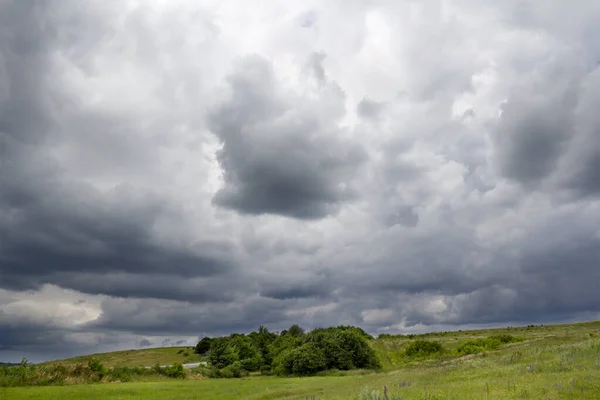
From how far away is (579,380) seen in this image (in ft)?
58.3

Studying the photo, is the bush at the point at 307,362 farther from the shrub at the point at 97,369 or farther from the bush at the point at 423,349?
the shrub at the point at 97,369

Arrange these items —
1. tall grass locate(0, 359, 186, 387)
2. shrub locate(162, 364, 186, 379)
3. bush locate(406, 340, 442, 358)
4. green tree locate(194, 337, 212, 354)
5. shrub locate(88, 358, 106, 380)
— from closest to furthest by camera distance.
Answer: tall grass locate(0, 359, 186, 387) < shrub locate(88, 358, 106, 380) < shrub locate(162, 364, 186, 379) < bush locate(406, 340, 442, 358) < green tree locate(194, 337, 212, 354)

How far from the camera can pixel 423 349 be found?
93938 millimetres

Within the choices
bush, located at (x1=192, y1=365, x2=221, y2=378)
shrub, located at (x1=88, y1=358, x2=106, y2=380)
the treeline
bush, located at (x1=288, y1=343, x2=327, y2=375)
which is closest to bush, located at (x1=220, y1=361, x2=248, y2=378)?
the treeline

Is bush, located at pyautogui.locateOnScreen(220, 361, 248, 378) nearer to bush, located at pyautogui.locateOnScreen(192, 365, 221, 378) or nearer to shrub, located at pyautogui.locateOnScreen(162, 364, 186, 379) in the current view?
bush, located at pyautogui.locateOnScreen(192, 365, 221, 378)

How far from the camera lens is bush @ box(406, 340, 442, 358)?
302ft

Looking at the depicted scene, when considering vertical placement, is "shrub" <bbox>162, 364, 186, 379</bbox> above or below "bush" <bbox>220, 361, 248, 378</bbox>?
above

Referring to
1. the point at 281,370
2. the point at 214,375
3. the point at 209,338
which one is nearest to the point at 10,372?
the point at 214,375

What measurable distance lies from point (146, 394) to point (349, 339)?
51.3m

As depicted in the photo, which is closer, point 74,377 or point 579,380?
point 579,380

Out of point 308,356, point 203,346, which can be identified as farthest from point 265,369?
point 203,346

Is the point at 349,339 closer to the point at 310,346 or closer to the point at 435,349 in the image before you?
the point at 310,346

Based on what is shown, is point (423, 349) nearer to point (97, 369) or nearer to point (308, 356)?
point (308, 356)

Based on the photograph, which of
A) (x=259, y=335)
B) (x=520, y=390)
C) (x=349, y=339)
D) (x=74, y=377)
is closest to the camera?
(x=520, y=390)
